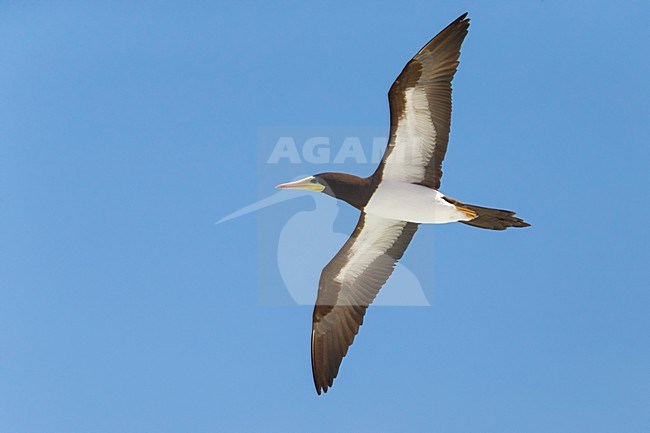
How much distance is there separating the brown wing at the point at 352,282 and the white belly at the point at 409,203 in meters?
0.49

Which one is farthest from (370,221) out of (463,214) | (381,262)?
(463,214)

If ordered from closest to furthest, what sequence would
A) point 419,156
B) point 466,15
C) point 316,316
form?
1. point 466,15
2. point 419,156
3. point 316,316

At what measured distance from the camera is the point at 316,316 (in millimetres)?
13727

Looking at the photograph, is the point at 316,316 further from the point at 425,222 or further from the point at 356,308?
the point at 425,222

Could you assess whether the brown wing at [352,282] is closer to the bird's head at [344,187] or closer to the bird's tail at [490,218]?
the bird's head at [344,187]

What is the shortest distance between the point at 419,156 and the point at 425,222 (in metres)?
1.03

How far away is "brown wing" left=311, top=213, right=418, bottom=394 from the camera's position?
1352 cm

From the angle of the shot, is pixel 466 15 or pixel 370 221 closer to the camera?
pixel 466 15

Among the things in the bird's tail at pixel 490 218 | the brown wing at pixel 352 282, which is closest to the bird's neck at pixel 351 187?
the brown wing at pixel 352 282

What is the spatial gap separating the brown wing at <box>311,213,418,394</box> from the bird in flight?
0.02 m

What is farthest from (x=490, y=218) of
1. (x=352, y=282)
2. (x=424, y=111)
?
(x=352, y=282)

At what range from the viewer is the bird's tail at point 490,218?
12.1 m

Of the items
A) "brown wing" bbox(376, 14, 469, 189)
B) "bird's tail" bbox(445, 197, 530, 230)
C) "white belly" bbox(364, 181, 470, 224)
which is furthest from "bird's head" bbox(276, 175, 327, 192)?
"bird's tail" bbox(445, 197, 530, 230)

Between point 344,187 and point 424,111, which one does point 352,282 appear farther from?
point 424,111
